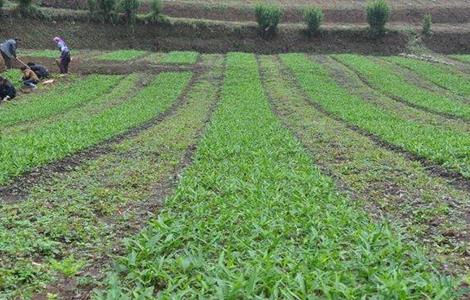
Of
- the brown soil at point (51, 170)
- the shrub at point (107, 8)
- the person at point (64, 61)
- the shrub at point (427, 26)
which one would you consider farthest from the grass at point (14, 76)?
the shrub at point (427, 26)

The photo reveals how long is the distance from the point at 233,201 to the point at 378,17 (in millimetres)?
51790

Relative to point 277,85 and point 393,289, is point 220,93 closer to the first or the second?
point 277,85

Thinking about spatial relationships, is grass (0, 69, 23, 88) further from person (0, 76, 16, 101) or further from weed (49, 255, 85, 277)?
weed (49, 255, 85, 277)

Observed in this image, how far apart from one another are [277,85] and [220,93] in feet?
15.1

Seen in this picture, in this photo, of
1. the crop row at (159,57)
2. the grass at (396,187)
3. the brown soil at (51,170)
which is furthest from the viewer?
the crop row at (159,57)

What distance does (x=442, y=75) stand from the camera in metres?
35.3

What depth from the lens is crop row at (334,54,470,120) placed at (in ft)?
75.9

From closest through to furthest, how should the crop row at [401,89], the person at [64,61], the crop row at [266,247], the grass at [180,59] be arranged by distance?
1. the crop row at [266,247]
2. the crop row at [401,89]
3. the person at [64,61]
4. the grass at [180,59]

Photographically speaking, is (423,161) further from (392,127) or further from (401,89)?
(401,89)

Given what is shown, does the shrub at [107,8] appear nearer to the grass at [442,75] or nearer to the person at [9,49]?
the person at [9,49]

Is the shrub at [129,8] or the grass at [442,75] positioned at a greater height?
the shrub at [129,8]

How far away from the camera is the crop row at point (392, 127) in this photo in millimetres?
13000

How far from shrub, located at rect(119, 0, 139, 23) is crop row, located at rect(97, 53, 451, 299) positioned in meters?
45.9

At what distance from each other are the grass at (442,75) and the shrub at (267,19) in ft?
48.9
